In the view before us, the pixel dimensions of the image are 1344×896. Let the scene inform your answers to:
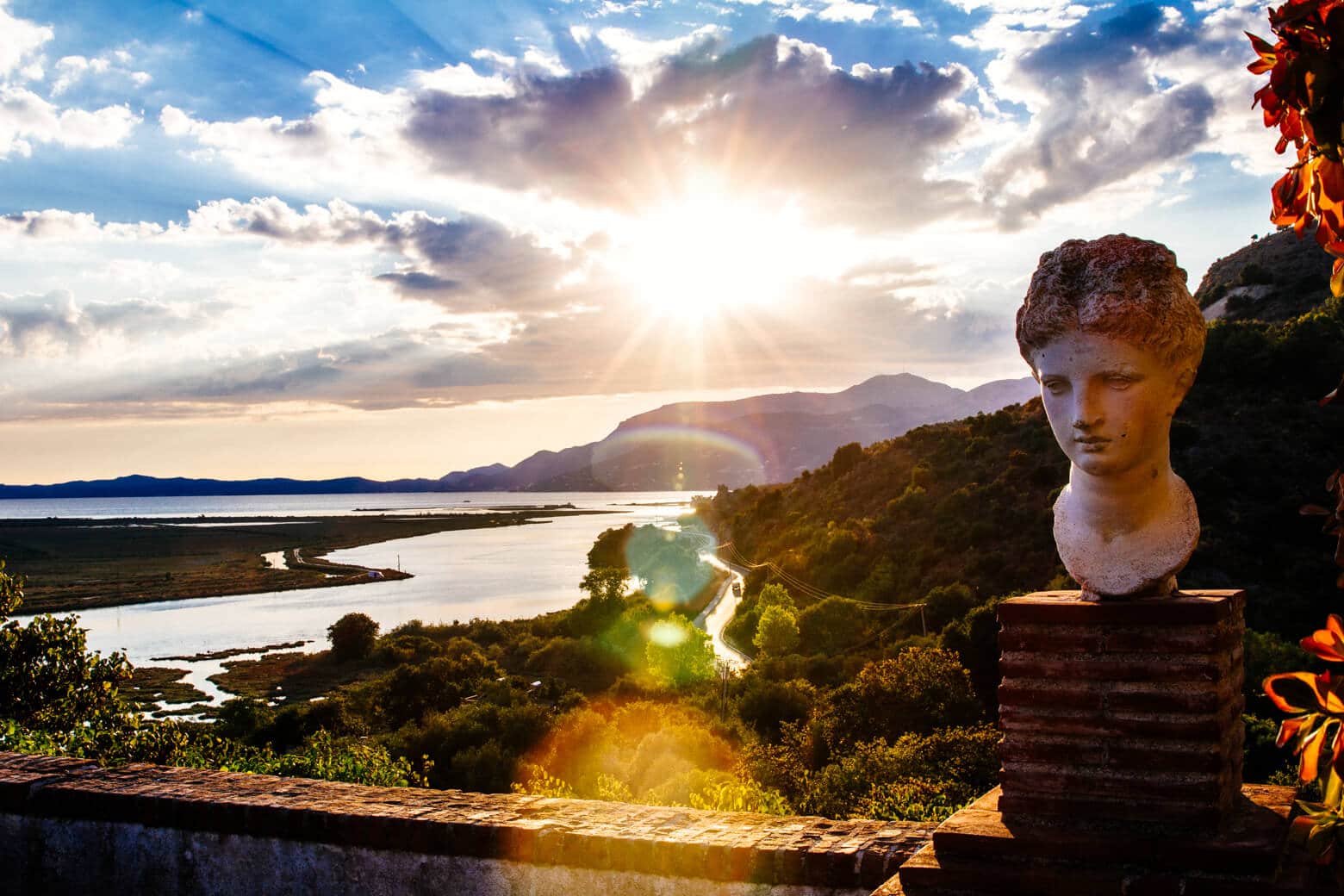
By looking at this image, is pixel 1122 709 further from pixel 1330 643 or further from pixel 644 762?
pixel 644 762

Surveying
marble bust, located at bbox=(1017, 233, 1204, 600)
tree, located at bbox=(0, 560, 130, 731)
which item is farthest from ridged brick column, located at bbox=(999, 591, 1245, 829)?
tree, located at bbox=(0, 560, 130, 731)

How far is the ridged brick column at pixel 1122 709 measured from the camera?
2.55 meters

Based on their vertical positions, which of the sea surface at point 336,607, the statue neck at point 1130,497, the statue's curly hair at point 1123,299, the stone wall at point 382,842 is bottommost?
the sea surface at point 336,607

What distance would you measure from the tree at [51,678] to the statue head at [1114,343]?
7.70 metres

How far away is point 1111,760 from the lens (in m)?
2.63

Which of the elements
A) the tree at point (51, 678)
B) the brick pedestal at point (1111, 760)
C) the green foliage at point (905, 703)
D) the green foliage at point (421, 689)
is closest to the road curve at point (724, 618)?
the green foliage at point (421, 689)

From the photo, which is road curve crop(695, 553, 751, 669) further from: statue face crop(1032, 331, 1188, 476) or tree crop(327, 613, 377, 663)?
statue face crop(1032, 331, 1188, 476)

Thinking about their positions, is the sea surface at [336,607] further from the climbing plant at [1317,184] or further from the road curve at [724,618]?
the climbing plant at [1317,184]

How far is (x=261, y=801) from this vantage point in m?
4.41

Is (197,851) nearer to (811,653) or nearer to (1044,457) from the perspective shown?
(811,653)

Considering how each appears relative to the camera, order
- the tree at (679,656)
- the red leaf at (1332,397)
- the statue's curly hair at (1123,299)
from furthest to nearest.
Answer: the tree at (679,656) < the statue's curly hair at (1123,299) < the red leaf at (1332,397)

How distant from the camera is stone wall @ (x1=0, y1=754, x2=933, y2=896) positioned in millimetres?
3627

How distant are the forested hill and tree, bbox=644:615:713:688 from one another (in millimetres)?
5822

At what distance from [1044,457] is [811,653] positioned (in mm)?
10310
